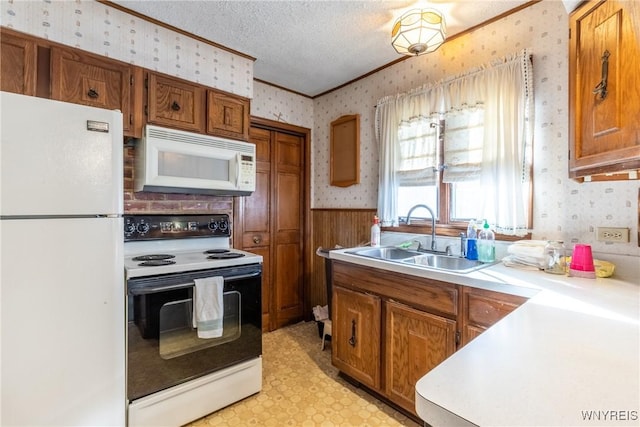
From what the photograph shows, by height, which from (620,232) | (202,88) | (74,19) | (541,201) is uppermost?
(74,19)

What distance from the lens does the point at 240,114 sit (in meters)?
2.36

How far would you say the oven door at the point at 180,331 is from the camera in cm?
154

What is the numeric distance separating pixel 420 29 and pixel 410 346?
1784mm

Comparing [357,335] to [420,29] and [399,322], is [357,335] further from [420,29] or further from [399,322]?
[420,29]

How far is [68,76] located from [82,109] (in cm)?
51

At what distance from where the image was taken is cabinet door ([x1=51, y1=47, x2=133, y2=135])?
1643mm

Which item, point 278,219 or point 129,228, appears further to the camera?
point 278,219

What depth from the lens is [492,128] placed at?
6.16 feet

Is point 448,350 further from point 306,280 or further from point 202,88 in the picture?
point 202,88

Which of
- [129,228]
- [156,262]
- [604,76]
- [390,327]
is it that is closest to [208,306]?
[156,262]

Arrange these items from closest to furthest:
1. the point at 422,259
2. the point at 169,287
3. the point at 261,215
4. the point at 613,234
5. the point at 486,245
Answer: the point at 613,234 → the point at 169,287 → the point at 486,245 → the point at 422,259 → the point at 261,215

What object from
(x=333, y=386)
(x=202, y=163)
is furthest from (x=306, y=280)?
(x=202, y=163)

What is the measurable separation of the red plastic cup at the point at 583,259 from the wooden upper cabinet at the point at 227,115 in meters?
2.18

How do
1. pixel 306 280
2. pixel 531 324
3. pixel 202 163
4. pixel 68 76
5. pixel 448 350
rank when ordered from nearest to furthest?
1. pixel 531 324
2. pixel 448 350
3. pixel 68 76
4. pixel 202 163
5. pixel 306 280
